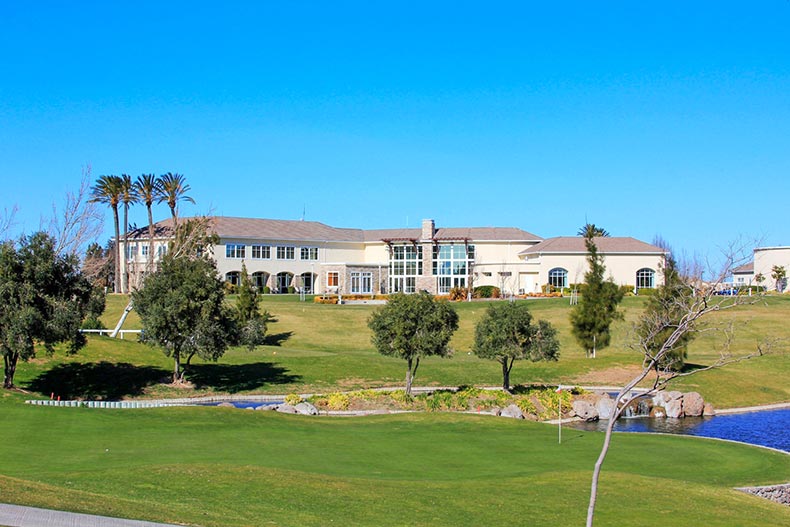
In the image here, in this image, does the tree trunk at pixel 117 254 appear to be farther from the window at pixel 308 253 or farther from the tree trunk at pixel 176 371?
the tree trunk at pixel 176 371

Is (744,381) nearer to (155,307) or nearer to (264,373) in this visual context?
(264,373)

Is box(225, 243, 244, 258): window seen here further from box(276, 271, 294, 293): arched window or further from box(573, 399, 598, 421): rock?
box(573, 399, 598, 421): rock

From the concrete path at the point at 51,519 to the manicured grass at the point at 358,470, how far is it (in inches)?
36.5

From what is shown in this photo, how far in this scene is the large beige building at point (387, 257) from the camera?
82500 millimetres

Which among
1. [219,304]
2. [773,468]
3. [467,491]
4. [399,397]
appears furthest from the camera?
[219,304]

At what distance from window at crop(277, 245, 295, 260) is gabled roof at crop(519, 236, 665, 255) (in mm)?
24757

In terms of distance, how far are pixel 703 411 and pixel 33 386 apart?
95.2 feet

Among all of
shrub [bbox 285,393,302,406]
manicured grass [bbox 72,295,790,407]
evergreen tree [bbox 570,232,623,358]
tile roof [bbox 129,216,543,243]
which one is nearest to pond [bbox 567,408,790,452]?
manicured grass [bbox 72,295,790,407]

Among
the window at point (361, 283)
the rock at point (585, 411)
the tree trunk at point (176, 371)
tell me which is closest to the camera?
the rock at point (585, 411)

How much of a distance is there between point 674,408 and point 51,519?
2942cm

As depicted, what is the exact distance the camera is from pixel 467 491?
1692cm

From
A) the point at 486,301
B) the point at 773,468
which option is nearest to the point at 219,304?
the point at 773,468

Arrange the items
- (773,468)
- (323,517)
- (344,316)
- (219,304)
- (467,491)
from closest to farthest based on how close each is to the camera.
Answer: (323,517) < (467,491) < (773,468) < (219,304) < (344,316)

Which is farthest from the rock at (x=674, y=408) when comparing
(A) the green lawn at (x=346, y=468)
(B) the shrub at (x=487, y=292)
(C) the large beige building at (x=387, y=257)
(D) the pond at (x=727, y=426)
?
(C) the large beige building at (x=387, y=257)
